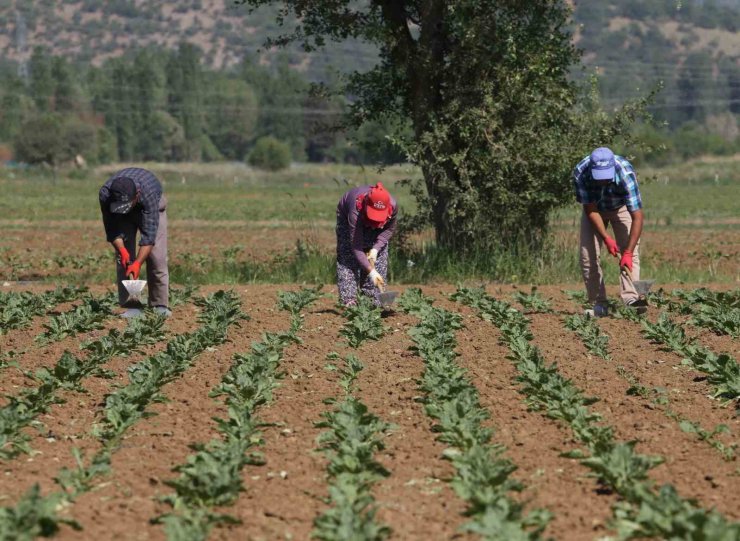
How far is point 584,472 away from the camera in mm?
5801

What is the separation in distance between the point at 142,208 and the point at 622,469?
614 centimetres

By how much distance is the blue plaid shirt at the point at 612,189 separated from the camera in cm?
1050

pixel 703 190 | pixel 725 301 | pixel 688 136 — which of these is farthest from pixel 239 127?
pixel 725 301

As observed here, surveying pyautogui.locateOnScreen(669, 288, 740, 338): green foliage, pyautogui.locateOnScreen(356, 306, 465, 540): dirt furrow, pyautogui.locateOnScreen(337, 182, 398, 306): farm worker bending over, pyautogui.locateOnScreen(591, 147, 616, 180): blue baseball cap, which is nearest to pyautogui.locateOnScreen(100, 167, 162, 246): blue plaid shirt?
pyautogui.locateOnScreen(337, 182, 398, 306): farm worker bending over

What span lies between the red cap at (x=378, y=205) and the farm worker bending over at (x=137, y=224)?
1834mm

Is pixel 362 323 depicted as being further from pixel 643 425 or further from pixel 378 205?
pixel 643 425

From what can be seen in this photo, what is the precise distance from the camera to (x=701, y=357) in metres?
8.52

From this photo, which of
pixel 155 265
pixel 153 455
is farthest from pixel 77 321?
pixel 153 455

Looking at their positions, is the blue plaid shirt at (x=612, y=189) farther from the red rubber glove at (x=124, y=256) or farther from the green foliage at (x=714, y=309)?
the red rubber glove at (x=124, y=256)

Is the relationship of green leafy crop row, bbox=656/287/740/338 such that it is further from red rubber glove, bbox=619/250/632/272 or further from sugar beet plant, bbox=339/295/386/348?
sugar beet plant, bbox=339/295/386/348

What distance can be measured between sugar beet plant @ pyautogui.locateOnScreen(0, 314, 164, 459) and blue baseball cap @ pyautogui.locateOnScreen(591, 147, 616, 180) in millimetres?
3881

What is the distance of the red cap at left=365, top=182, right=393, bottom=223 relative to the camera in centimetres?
1016

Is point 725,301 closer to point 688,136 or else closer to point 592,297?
point 592,297

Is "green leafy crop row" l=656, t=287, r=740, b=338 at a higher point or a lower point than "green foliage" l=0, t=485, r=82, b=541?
lower
